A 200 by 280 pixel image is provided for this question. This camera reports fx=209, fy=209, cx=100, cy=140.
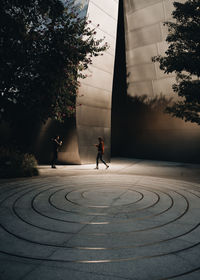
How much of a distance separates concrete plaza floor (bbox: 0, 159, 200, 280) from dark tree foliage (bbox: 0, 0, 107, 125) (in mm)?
3698

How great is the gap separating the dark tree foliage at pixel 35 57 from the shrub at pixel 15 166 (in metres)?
2.13

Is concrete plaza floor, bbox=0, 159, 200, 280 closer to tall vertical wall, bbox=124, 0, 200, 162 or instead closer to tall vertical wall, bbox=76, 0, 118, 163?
tall vertical wall, bbox=76, 0, 118, 163

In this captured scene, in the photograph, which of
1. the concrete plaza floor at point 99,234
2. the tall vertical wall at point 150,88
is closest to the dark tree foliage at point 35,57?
the concrete plaza floor at point 99,234

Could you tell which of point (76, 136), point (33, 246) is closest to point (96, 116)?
point (76, 136)

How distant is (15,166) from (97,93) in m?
7.75

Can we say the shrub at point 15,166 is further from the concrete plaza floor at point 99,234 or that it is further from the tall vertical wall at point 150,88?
the tall vertical wall at point 150,88

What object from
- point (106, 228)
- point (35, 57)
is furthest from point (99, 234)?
point (35, 57)

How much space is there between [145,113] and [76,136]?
7931mm

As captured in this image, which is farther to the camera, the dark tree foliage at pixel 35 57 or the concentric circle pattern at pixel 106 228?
the dark tree foliage at pixel 35 57

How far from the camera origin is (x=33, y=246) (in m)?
3.39

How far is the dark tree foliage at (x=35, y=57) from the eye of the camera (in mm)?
7566

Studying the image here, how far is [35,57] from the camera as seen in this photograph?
329 inches

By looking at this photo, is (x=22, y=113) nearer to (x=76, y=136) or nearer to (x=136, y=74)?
(x=76, y=136)

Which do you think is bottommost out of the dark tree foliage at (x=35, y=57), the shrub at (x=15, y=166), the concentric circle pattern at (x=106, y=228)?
the concentric circle pattern at (x=106, y=228)
